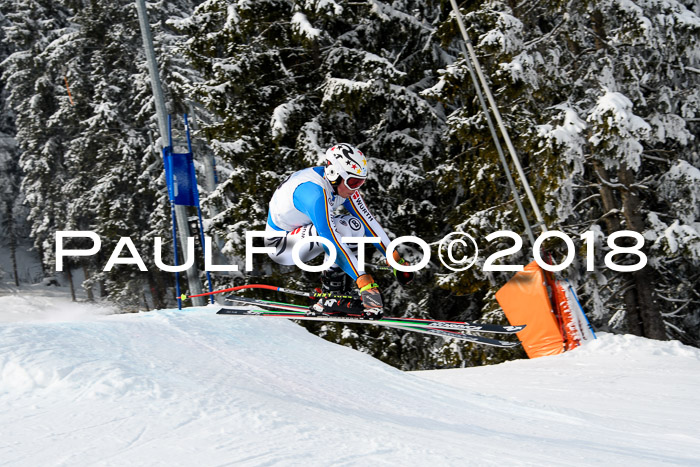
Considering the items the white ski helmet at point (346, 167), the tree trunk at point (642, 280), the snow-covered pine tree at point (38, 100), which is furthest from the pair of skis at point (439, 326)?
the snow-covered pine tree at point (38, 100)

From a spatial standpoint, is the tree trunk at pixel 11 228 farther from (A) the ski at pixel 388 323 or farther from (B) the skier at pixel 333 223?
(B) the skier at pixel 333 223

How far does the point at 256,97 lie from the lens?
1276 centimetres

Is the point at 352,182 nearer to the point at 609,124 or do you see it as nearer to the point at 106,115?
the point at 609,124

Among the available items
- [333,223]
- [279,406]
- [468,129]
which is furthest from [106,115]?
[279,406]

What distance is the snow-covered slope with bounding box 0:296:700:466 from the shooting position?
259 cm

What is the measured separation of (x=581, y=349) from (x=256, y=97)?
319 inches

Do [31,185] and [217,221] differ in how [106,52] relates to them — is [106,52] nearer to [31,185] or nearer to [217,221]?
[31,185]

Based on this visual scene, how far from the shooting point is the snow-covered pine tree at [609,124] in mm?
8703

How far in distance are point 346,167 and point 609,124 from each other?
15.7ft

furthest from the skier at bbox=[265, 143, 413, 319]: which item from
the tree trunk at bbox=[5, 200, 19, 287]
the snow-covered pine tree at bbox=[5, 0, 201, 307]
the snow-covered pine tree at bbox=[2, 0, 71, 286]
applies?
the tree trunk at bbox=[5, 200, 19, 287]

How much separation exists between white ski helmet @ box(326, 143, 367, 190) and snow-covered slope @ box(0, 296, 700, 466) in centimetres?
157

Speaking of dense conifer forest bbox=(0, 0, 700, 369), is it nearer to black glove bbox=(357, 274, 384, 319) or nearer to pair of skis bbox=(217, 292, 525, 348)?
pair of skis bbox=(217, 292, 525, 348)

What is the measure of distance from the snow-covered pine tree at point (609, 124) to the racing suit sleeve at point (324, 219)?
4846mm

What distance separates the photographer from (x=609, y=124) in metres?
8.43
